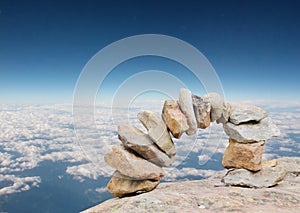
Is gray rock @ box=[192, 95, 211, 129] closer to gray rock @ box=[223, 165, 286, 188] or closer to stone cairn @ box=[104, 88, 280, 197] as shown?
stone cairn @ box=[104, 88, 280, 197]

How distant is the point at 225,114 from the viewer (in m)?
12.1

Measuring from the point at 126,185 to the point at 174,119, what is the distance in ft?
14.4

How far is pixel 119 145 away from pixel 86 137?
6.70 feet

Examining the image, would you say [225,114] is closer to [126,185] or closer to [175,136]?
[175,136]

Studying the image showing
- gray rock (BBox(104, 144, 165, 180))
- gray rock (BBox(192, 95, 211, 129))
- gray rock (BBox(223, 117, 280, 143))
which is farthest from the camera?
gray rock (BBox(223, 117, 280, 143))

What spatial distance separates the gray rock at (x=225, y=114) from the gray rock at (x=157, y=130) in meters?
3.51

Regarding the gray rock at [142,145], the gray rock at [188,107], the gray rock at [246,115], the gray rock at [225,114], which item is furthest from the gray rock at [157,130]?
the gray rock at [246,115]

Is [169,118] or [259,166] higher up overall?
[169,118]

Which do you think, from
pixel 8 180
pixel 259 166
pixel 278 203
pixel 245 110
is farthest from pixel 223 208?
pixel 8 180

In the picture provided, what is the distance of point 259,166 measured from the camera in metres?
11.7

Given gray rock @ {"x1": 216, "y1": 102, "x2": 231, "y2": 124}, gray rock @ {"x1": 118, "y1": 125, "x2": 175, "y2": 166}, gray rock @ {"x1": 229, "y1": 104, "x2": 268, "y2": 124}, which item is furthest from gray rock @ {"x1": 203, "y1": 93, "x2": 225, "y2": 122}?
gray rock @ {"x1": 118, "y1": 125, "x2": 175, "y2": 166}

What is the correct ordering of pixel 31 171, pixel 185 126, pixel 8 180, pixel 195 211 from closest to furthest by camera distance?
pixel 195 211 < pixel 185 126 < pixel 8 180 < pixel 31 171

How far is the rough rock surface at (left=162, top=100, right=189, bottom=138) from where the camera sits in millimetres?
10734

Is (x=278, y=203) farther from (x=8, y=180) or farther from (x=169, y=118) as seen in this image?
(x=8, y=180)
